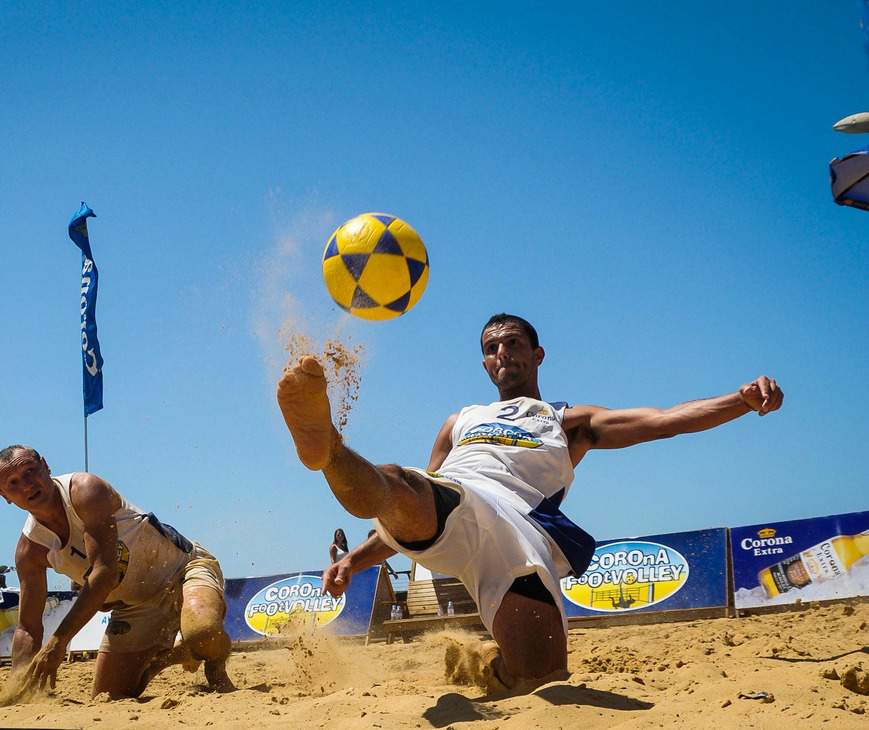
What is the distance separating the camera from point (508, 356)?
18.0 ft

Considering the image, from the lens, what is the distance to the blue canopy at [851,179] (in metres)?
5.93

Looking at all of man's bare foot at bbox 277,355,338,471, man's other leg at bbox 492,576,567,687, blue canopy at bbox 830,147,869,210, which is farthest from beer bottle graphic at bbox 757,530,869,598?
man's bare foot at bbox 277,355,338,471

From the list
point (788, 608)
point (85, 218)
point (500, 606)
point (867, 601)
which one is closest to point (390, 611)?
point (788, 608)

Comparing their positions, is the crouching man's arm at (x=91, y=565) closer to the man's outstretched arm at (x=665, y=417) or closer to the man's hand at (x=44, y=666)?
the man's hand at (x=44, y=666)

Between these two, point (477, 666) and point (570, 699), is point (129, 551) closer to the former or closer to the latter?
point (477, 666)

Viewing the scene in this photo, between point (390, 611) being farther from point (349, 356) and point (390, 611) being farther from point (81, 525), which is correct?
point (349, 356)

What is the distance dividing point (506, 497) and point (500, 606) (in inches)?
24.6

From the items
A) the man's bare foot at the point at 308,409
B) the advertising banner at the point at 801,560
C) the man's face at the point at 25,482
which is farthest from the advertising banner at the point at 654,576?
the man's bare foot at the point at 308,409

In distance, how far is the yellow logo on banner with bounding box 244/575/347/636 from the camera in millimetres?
11148

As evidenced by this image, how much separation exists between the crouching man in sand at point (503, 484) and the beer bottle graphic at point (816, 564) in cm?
489

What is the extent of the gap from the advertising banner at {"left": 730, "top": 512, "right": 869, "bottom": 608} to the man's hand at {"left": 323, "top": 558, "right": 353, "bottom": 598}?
5801 millimetres

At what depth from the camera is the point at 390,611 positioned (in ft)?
35.2

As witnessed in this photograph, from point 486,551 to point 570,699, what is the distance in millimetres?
1042

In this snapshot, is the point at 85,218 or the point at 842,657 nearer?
the point at 842,657
